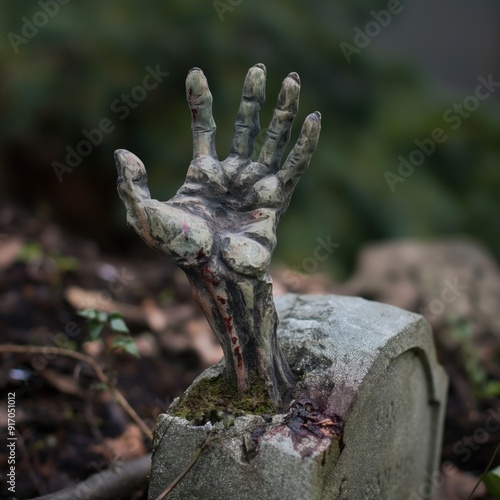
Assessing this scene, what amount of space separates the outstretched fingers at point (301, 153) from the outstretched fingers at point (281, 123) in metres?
0.04

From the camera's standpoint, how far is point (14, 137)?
11.9 feet

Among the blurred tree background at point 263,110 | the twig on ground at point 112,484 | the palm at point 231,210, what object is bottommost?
the twig on ground at point 112,484

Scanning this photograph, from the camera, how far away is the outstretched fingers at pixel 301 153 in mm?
1418

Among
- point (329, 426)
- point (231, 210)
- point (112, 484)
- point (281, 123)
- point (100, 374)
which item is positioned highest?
point (281, 123)

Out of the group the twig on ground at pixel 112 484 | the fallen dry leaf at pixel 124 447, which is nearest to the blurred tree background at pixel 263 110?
the fallen dry leaf at pixel 124 447

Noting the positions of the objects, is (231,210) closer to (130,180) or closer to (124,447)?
(130,180)

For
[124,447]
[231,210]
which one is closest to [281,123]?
[231,210]

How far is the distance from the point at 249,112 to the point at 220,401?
Answer: 0.56 meters

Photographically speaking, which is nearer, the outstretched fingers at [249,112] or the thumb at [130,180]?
the thumb at [130,180]

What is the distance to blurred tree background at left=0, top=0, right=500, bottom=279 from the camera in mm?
3439

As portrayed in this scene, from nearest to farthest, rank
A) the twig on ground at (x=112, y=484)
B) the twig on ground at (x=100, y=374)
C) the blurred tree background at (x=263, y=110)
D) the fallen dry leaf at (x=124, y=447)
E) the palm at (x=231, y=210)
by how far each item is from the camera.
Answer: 1. the palm at (x=231, y=210)
2. the twig on ground at (x=112, y=484)
3. the twig on ground at (x=100, y=374)
4. the fallen dry leaf at (x=124, y=447)
5. the blurred tree background at (x=263, y=110)

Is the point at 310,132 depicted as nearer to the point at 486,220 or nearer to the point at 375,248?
the point at 375,248

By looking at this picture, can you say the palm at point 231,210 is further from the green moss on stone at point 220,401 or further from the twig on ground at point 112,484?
the twig on ground at point 112,484

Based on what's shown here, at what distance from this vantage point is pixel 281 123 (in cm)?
148
